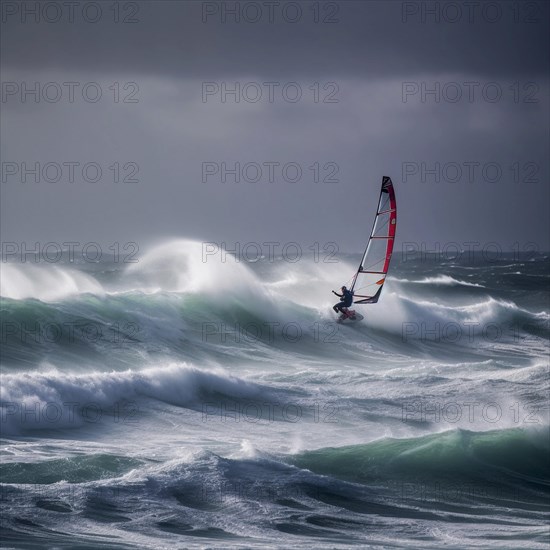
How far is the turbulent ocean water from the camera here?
10938mm

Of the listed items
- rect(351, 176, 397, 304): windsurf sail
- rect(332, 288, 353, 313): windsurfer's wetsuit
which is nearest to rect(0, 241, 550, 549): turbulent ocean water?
rect(332, 288, 353, 313): windsurfer's wetsuit

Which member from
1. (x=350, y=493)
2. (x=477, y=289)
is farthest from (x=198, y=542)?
(x=477, y=289)

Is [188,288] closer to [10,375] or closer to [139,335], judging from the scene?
[139,335]

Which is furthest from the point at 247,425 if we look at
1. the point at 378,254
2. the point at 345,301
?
the point at 378,254

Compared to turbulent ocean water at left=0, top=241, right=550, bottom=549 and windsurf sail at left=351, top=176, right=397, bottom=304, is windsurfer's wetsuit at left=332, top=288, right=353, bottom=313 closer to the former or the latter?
windsurf sail at left=351, top=176, right=397, bottom=304

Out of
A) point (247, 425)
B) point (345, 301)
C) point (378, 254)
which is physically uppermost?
point (378, 254)

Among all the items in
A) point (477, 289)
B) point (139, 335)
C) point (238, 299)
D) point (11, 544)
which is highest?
point (477, 289)

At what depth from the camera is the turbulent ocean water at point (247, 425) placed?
10.9m

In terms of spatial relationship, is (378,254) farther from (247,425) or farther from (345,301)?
(247,425)

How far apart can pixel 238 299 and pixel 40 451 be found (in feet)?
57.8

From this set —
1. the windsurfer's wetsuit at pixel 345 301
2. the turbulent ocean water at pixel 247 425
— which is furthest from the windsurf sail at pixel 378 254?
the turbulent ocean water at pixel 247 425

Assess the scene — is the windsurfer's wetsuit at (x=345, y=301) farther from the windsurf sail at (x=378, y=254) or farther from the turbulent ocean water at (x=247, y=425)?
the turbulent ocean water at (x=247, y=425)

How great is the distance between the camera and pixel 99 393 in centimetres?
1719

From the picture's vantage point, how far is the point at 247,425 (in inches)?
642
